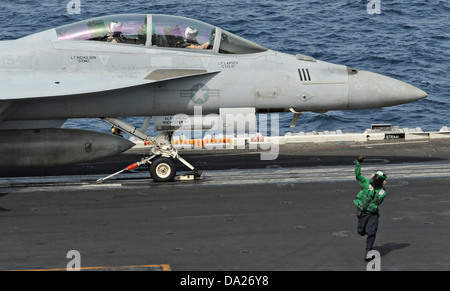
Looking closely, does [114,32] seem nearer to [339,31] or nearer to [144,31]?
[144,31]

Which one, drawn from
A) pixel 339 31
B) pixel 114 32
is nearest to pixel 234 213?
pixel 114 32

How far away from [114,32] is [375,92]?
22.3 feet

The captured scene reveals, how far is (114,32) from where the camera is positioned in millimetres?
19938

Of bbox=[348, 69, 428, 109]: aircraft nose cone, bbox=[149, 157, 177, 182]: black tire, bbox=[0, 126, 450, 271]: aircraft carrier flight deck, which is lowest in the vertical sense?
bbox=[0, 126, 450, 271]: aircraft carrier flight deck

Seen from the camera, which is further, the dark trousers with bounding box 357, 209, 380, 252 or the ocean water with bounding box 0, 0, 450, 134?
the ocean water with bounding box 0, 0, 450, 134

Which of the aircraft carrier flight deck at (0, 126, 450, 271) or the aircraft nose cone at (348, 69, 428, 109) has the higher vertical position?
the aircraft nose cone at (348, 69, 428, 109)

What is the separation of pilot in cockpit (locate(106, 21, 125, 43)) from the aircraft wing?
0.83 m

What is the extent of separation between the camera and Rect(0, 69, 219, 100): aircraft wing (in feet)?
63.3

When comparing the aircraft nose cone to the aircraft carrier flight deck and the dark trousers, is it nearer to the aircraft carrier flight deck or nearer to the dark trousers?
the aircraft carrier flight deck

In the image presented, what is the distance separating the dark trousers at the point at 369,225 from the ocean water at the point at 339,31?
2343cm

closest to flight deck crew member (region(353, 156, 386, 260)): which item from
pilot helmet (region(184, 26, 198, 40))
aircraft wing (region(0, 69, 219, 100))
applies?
aircraft wing (region(0, 69, 219, 100))
